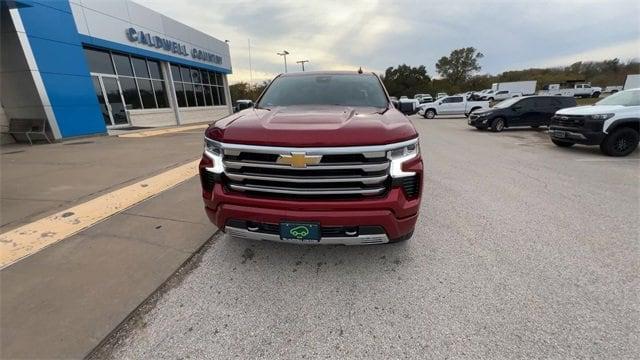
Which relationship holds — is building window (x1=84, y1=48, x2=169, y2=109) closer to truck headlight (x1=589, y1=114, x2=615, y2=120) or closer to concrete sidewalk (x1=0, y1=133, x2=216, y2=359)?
concrete sidewalk (x1=0, y1=133, x2=216, y2=359)

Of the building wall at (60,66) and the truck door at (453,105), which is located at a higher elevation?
the building wall at (60,66)

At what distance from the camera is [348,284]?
2.64m

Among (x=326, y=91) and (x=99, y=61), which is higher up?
(x=99, y=61)

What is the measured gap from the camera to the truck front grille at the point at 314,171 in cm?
229

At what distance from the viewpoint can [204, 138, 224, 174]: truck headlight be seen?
2.52 metres

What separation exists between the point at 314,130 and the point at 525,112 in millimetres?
15450

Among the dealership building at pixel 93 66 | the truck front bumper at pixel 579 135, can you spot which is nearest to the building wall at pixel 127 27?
the dealership building at pixel 93 66

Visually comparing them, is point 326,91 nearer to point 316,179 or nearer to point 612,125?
point 316,179

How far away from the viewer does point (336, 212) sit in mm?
2328

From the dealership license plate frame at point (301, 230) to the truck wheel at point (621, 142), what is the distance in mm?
9181

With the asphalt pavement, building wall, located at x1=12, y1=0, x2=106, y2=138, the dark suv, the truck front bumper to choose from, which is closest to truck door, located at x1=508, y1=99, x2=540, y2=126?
the dark suv

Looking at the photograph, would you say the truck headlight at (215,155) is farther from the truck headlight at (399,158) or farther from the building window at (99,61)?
the building window at (99,61)

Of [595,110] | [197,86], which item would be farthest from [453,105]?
[197,86]

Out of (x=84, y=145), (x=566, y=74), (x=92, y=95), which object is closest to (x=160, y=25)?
(x=92, y=95)
